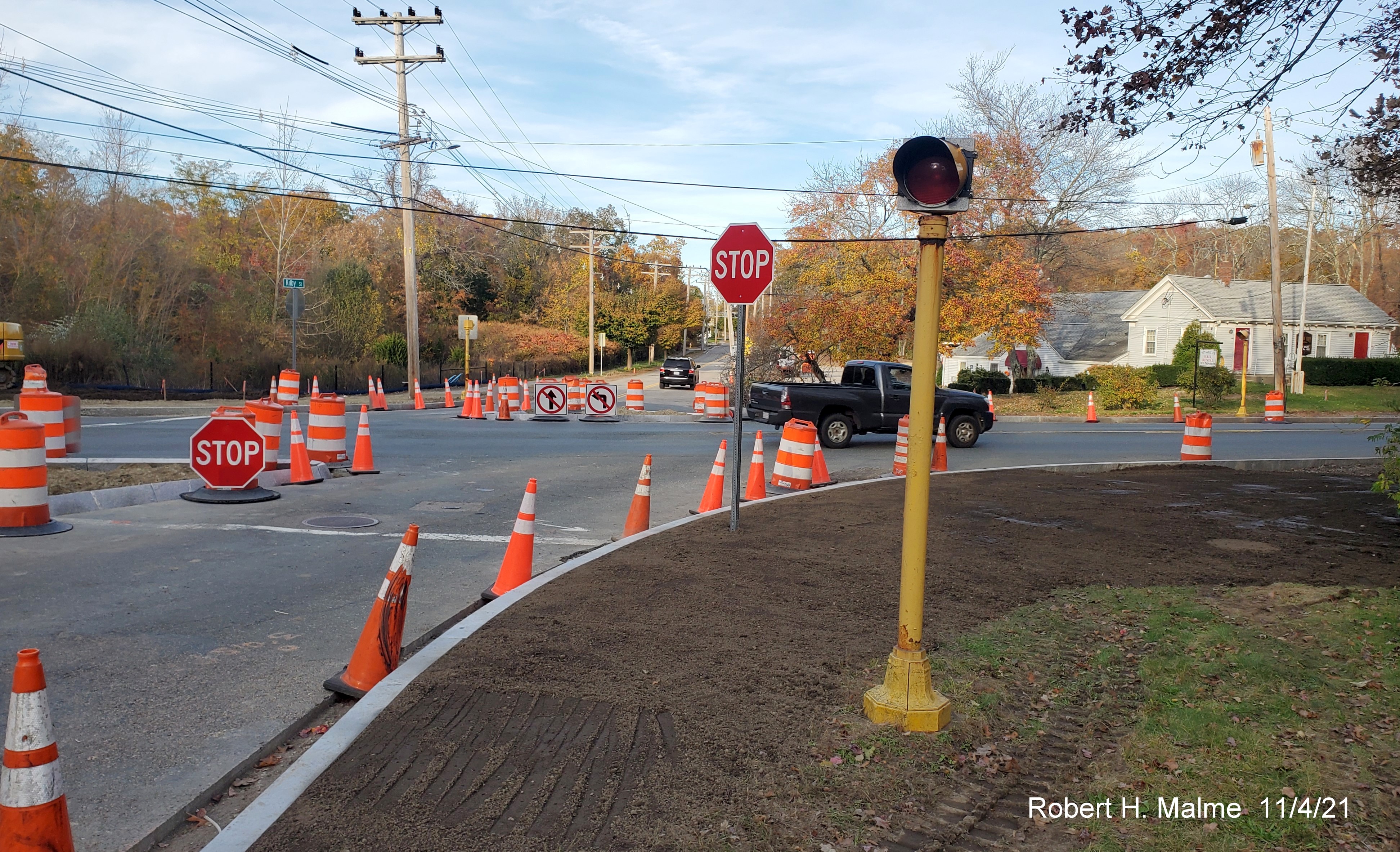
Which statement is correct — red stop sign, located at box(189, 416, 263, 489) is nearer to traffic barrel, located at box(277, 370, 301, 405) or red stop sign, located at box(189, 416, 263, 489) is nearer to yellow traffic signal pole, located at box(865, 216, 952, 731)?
yellow traffic signal pole, located at box(865, 216, 952, 731)

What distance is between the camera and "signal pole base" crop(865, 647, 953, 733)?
4398mm

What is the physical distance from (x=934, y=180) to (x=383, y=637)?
3621 mm

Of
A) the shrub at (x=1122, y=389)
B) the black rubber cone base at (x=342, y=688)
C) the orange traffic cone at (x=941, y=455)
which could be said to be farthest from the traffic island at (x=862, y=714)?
the shrub at (x=1122, y=389)

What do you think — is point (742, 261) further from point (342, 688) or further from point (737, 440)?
point (342, 688)

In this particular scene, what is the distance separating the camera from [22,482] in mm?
8703

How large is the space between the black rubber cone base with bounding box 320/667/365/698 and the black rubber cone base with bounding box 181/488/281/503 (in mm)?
6495

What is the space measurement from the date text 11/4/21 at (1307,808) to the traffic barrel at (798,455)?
30.3 ft

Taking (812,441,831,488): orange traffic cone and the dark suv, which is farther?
the dark suv

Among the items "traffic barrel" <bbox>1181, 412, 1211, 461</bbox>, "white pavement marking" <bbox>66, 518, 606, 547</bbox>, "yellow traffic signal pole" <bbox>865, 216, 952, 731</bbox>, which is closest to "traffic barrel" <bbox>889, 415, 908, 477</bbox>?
"traffic barrel" <bbox>1181, 412, 1211, 461</bbox>

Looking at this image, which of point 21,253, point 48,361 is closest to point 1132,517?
point 48,361

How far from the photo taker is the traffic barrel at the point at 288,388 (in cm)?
2564

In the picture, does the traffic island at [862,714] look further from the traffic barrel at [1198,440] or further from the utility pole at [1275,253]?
the utility pole at [1275,253]

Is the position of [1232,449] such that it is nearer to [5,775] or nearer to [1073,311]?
[5,775]

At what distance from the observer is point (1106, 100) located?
817cm
